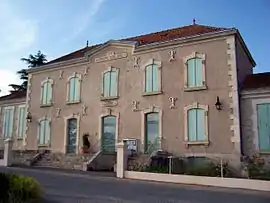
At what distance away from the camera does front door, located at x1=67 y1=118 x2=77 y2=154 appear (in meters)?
22.8

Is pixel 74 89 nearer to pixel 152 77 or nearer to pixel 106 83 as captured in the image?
pixel 106 83

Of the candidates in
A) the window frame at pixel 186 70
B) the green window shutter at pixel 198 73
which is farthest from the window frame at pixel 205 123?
the green window shutter at pixel 198 73

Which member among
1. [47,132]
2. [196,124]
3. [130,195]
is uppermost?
[196,124]

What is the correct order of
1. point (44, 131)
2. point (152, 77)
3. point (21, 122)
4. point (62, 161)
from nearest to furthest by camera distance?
point (152, 77) → point (62, 161) → point (44, 131) → point (21, 122)

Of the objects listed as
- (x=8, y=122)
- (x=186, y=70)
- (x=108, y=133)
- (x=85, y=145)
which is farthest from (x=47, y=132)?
(x=186, y=70)

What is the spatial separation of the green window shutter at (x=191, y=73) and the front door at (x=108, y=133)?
5252 mm

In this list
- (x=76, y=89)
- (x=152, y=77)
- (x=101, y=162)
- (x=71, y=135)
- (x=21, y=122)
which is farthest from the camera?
(x=21, y=122)

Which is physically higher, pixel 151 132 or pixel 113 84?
pixel 113 84

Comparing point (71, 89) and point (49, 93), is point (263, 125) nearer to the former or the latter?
point (71, 89)

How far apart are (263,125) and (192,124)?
356 centimetres

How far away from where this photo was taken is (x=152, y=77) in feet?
67.1

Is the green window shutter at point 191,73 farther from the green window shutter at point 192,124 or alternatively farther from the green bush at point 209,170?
the green bush at point 209,170

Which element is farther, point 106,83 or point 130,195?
point 106,83

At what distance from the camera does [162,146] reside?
19.2 meters
